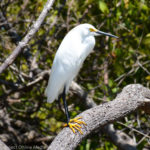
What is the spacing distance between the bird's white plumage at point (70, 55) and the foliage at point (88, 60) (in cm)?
27

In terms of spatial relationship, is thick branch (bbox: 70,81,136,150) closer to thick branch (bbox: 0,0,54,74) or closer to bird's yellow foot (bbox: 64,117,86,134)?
bird's yellow foot (bbox: 64,117,86,134)

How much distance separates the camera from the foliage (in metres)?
2.24

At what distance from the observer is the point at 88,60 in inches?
111

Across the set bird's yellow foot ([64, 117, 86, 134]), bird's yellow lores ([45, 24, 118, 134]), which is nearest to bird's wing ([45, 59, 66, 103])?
bird's yellow lores ([45, 24, 118, 134])

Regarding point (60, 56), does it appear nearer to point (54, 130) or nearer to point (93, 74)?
point (93, 74)

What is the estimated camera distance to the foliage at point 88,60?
2.24 m

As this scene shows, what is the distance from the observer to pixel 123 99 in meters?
1.76

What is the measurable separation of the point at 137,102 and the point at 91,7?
3.86 ft

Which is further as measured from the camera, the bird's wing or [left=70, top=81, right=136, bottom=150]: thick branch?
[left=70, top=81, right=136, bottom=150]: thick branch

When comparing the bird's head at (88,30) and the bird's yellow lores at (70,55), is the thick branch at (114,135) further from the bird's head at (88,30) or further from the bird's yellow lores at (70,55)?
the bird's head at (88,30)

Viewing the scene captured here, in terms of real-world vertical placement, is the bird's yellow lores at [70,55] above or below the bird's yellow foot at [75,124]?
above

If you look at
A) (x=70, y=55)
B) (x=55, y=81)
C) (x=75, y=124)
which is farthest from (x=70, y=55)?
(x=75, y=124)

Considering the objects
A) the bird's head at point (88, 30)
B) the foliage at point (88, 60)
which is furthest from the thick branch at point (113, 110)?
the bird's head at point (88, 30)

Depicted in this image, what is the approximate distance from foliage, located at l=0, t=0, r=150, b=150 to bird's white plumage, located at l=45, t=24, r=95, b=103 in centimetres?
27
